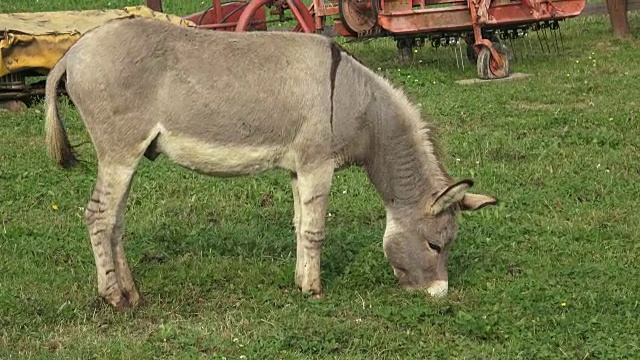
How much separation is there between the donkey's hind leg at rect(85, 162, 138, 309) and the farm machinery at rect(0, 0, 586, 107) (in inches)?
222

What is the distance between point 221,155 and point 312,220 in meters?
0.66

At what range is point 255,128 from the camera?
5984 mm

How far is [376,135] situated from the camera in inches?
247

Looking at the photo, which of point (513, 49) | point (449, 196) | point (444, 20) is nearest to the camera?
point (449, 196)

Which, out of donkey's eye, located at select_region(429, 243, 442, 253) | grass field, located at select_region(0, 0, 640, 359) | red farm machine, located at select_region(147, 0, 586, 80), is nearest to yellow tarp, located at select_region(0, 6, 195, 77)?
grass field, located at select_region(0, 0, 640, 359)

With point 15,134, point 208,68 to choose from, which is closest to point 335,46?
point 208,68

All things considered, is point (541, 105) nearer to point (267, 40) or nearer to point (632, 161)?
point (632, 161)

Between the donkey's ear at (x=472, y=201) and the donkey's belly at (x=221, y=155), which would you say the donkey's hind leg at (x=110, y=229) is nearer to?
the donkey's belly at (x=221, y=155)

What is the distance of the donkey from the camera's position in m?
5.84

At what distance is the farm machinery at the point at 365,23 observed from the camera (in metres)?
11.3

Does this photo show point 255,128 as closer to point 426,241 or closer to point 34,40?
point 426,241

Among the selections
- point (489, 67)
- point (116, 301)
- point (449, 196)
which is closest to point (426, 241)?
point (449, 196)

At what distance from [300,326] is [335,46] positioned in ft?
5.48

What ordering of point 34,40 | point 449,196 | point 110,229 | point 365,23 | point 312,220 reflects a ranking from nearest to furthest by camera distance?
point 110,229 < point 449,196 < point 312,220 < point 34,40 < point 365,23
